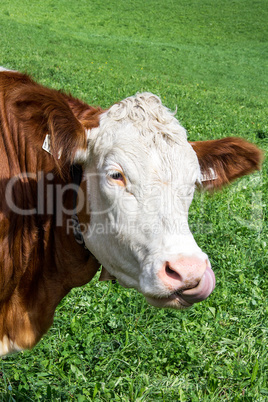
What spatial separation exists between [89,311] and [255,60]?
32.0 metres

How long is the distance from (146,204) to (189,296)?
0.55 m

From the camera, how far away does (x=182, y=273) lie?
232 cm

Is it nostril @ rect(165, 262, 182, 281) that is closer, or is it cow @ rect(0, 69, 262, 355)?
nostril @ rect(165, 262, 182, 281)

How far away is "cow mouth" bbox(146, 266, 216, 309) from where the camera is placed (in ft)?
7.86

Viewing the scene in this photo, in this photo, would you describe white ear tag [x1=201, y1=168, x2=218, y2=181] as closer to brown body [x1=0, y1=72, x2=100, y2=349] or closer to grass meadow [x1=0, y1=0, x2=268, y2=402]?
grass meadow [x1=0, y1=0, x2=268, y2=402]

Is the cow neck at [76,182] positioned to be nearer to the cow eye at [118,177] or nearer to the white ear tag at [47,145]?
the white ear tag at [47,145]

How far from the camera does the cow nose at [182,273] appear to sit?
7.64 feet

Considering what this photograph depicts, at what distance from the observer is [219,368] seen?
3812 mm

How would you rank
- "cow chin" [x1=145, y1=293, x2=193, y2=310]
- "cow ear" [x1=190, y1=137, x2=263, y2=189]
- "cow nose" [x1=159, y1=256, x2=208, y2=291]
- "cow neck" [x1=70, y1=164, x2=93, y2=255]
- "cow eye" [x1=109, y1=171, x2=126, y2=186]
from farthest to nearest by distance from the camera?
"cow ear" [x1=190, y1=137, x2=263, y2=189], "cow neck" [x1=70, y1=164, x2=93, y2=255], "cow eye" [x1=109, y1=171, x2=126, y2=186], "cow chin" [x1=145, y1=293, x2=193, y2=310], "cow nose" [x1=159, y1=256, x2=208, y2=291]

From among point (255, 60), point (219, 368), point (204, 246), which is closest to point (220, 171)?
point (219, 368)

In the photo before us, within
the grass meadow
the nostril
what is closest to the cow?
the nostril

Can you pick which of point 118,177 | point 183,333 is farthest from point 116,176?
point 183,333

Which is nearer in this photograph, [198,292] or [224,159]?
[198,292]

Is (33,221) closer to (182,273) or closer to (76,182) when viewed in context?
(76,182)
